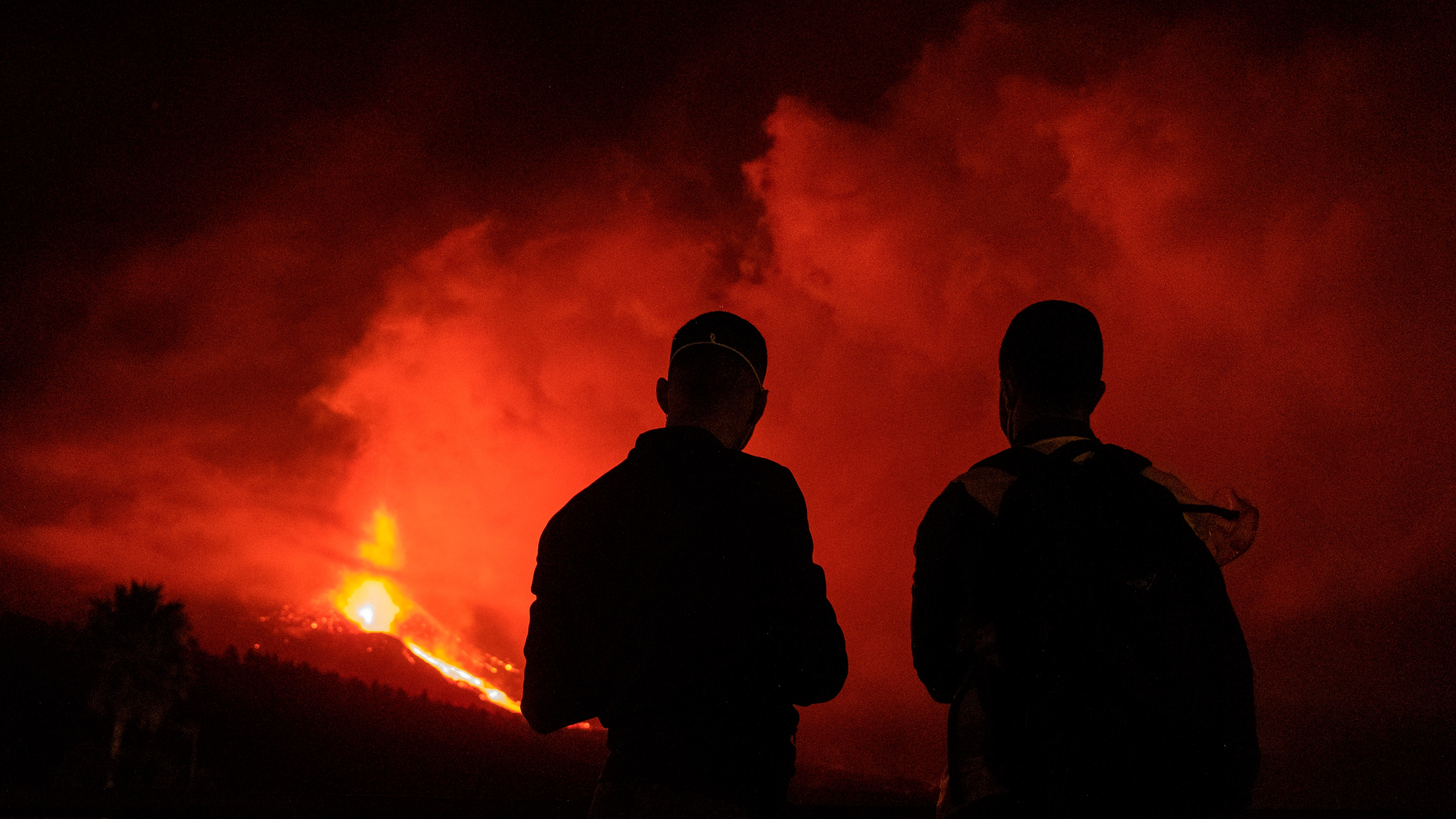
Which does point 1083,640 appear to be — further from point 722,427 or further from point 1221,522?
point 722,427

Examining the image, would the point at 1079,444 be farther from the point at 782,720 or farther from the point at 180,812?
the point at 180,812

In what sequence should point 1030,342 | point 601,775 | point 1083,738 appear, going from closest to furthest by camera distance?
point 1083,738
point 601,775
point 1030,342

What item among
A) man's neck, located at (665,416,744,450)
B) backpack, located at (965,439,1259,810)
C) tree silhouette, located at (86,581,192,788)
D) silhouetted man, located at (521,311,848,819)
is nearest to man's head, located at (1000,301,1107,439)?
backpack, located at (965,439,1259,810)

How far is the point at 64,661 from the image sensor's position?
74812 millimetres

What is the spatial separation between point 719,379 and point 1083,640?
1.27 m

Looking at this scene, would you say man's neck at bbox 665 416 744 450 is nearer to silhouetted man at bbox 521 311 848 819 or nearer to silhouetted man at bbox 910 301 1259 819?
silhouetted man at bbox 521 311 848 819

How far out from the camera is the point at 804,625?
6.77 ft

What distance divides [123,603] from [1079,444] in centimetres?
4702

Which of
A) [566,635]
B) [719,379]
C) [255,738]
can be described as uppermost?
[719,379]

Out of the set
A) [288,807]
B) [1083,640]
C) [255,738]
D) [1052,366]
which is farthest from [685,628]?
[255,738]

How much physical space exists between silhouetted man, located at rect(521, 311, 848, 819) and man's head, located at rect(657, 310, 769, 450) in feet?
0.14

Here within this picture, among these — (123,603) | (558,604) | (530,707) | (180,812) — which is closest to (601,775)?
(530,707)

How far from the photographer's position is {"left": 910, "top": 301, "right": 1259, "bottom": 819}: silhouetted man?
174cm

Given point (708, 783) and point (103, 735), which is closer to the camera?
point (708, 783)
